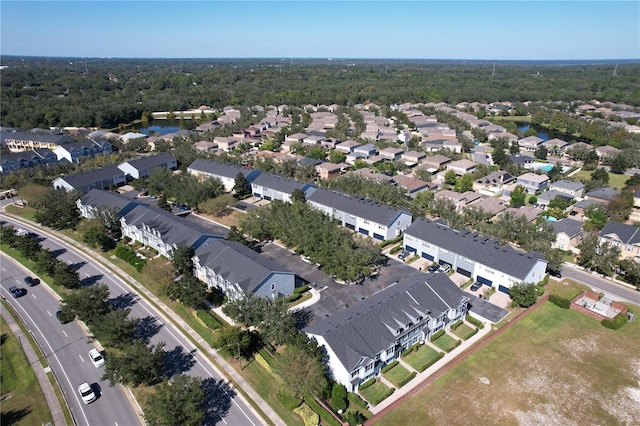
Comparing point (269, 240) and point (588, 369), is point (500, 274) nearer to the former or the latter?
point (588, 369)

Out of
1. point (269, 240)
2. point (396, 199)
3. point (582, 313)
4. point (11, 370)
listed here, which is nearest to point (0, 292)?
point (11, 370)

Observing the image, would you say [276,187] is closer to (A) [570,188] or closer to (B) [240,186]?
(B) [240,186]

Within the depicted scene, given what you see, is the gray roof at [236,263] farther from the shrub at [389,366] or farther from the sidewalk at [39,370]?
Result: the sidewalk at [39,370]

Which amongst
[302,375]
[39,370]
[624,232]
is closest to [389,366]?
[302,375]

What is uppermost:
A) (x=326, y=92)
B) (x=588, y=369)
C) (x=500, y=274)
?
(x=326, y=92)

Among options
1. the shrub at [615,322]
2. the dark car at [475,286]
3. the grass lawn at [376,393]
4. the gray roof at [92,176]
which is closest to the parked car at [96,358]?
the grass lawn at [376,393]
